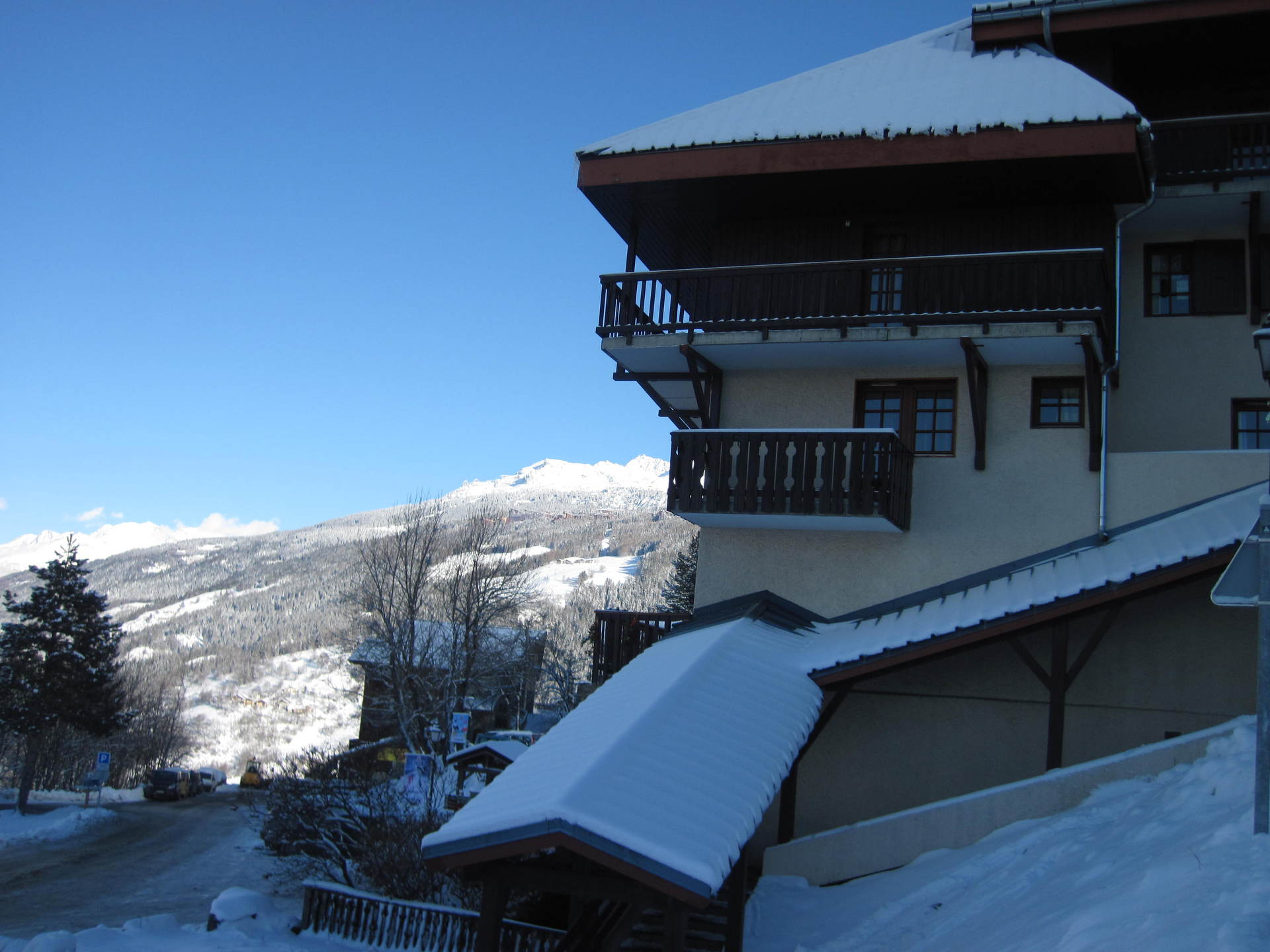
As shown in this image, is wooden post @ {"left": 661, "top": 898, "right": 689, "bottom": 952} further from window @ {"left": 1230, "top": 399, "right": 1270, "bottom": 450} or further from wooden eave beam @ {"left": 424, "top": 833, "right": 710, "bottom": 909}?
window @ {"left": 1230, "top": 399, "right": 1270, "bottom": 450}

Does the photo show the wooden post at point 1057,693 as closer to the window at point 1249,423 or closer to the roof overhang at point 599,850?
the window at point 1249,423

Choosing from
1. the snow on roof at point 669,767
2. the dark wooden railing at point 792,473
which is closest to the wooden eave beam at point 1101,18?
the dark wooden railing at point 792,473

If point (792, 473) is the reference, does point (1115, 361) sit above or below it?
above

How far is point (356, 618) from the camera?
4809cm

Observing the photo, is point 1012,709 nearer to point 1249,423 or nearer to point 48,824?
point 1249,423

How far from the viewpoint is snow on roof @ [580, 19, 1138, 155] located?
14.7m

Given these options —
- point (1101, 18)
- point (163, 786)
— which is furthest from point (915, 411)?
point (163, 786)

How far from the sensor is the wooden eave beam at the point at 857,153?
14070 mm

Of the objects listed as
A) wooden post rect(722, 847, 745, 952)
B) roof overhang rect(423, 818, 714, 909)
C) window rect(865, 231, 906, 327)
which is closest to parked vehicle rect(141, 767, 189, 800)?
window rect(865, 231, 906, 327)

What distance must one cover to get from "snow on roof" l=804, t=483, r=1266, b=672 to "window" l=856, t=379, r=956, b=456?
2.29 m

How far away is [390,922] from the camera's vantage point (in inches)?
666

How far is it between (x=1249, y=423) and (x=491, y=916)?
1334 centimetres

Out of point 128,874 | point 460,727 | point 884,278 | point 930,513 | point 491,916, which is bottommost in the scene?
point 128,874

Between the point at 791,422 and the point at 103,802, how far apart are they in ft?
161
